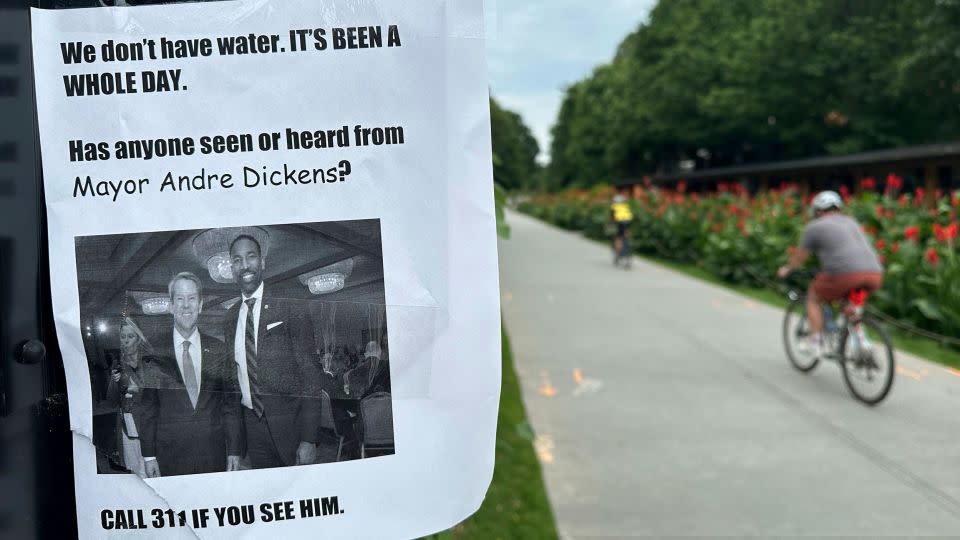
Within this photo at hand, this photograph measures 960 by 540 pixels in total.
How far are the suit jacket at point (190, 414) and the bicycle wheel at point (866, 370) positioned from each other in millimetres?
6784

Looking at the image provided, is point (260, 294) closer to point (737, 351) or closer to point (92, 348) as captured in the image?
point (92, 348)

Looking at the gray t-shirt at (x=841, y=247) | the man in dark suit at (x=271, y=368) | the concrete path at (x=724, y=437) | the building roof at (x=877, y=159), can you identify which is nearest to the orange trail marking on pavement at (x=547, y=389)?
the concrete path at (x=724, y=437)

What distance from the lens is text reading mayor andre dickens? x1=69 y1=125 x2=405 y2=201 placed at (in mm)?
1209

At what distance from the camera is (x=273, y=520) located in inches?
48.9

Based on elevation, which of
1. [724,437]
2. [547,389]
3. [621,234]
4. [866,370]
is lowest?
[724,437]

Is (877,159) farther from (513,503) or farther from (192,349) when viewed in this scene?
(192,349)

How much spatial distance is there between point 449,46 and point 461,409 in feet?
1.60

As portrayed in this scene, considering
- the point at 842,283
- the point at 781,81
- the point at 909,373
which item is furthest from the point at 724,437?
the point at 781,81

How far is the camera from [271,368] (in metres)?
1.23

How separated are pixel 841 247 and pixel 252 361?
7.24 meters

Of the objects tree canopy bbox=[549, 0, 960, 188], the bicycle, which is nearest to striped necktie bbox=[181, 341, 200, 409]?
the bicycle

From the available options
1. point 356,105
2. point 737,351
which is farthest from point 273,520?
point 737,351

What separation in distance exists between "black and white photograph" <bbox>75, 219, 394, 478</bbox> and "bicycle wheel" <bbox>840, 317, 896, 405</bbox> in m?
6.71

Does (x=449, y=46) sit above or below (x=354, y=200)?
above
